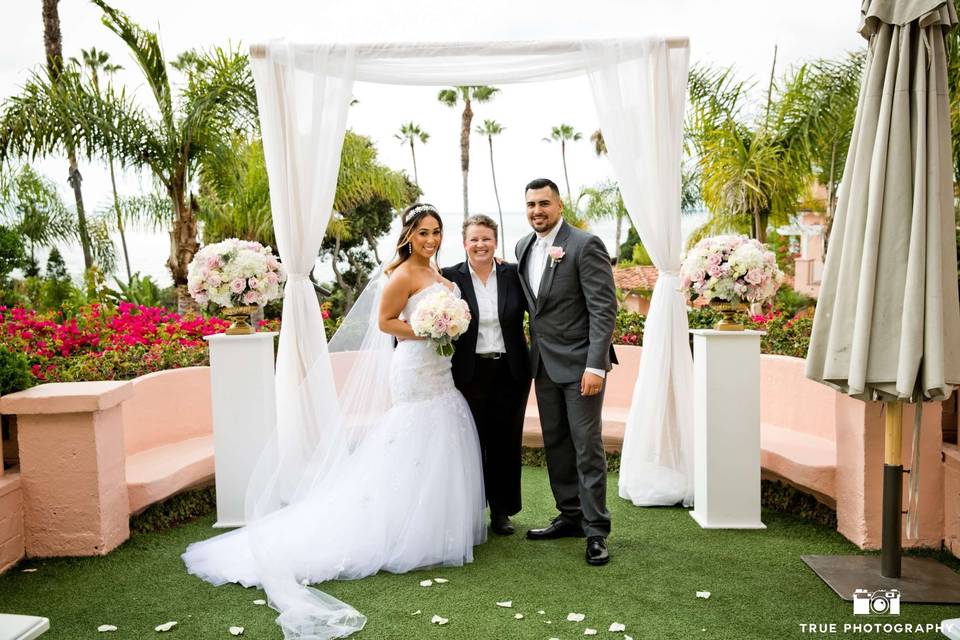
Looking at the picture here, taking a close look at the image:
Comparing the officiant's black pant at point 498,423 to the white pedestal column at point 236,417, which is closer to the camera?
the officiant's black pant at point 498,423

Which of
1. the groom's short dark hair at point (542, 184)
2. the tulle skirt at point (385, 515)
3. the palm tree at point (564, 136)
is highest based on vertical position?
the palm tree at point (564, 136)

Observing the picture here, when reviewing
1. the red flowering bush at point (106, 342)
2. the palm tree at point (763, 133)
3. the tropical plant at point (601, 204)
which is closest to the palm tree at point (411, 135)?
the tropical plant at point (601, 204)

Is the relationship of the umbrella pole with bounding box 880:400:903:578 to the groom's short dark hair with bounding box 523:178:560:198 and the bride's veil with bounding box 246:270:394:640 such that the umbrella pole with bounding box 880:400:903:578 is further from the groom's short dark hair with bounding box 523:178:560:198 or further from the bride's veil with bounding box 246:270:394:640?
the bride's veil with bounding box 246:270:394:640

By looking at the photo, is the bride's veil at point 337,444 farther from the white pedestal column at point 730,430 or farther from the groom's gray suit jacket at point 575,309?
the white pedestal column at point 730,430

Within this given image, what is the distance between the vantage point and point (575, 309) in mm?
3924

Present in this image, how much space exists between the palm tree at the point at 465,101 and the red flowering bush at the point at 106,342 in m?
22.3

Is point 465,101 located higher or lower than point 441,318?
higher

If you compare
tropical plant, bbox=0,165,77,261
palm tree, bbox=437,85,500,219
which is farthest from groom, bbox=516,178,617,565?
palm tree, bbox=437,85,500,219

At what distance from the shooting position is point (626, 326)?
23.5 feet

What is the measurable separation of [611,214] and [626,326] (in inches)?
987

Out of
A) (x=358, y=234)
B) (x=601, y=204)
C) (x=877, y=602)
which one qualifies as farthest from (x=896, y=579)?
(x=601, y=204)

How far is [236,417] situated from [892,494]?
3446mm

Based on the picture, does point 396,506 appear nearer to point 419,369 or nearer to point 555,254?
point 419,369

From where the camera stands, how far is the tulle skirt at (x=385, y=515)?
141 inches
